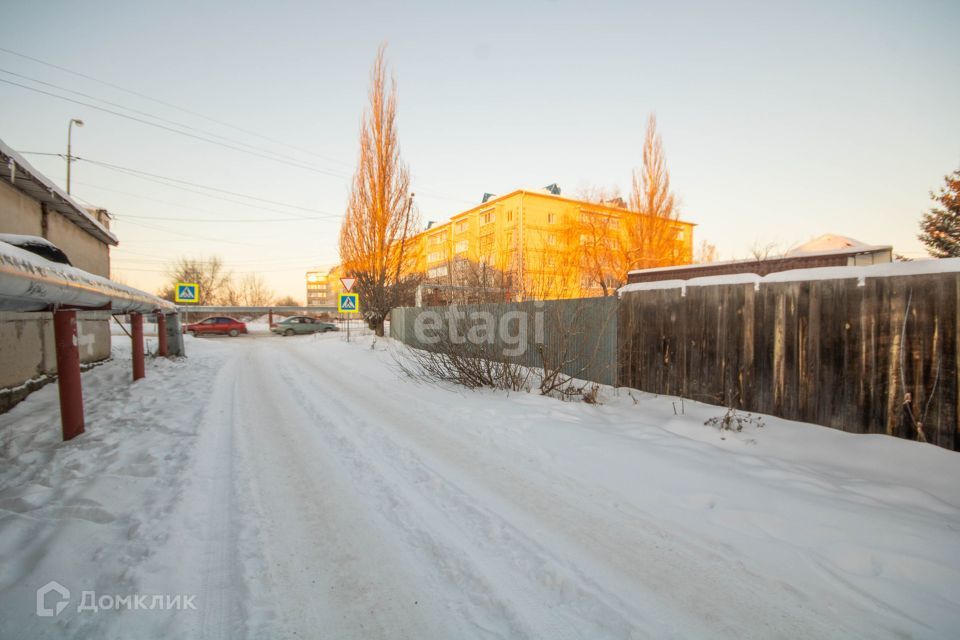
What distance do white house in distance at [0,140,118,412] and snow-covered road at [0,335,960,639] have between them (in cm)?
195

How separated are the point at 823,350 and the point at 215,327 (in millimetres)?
31259

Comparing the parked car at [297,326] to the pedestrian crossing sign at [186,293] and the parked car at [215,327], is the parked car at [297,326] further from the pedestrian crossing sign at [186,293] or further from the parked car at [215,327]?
the pedestrian crossing sign at [186,293]

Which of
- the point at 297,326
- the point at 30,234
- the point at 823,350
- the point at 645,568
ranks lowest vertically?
the point at 645,568

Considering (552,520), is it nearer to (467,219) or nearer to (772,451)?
(772,451)

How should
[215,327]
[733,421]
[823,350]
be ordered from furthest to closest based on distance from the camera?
[215,327] → [733,421] → [823,350]

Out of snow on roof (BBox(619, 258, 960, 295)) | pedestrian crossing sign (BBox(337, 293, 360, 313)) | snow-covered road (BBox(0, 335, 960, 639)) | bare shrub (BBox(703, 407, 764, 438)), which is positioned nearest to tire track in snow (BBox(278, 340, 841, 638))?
snow-covered road (BBox(0, 335, 960, 639))

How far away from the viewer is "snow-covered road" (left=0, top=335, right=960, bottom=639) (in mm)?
2010

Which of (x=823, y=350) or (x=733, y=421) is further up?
(x=823, y=350)

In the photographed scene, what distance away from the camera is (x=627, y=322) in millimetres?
7488

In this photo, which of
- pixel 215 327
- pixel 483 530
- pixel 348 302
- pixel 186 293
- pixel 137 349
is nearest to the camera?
pixel 483 530

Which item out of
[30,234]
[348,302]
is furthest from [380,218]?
[30,234]

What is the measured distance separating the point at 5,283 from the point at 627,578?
4933mm

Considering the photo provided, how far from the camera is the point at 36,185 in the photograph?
21.9 ft

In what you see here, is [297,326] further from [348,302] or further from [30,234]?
[30,234]
